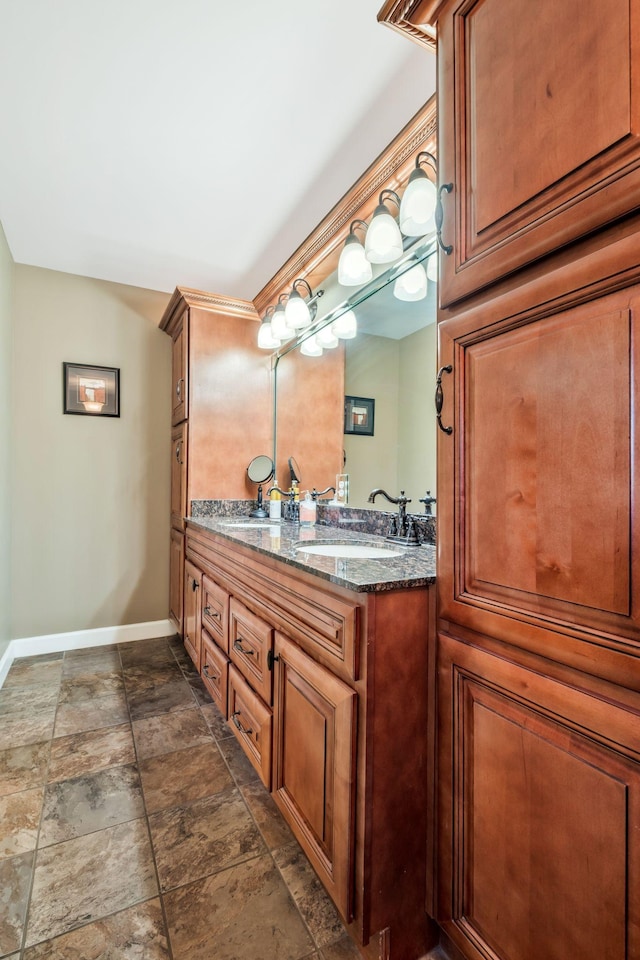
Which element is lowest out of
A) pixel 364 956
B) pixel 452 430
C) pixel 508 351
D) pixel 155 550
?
pixel 364 956

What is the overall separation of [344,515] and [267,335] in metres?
1.27

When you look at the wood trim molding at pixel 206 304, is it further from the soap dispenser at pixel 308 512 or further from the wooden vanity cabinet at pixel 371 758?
the wooden vanity cabinet at pixel 371 758

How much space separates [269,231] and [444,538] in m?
2.05

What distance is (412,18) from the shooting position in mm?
→ 1016

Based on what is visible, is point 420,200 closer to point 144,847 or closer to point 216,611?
point 216,611

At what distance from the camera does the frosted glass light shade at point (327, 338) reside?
2432mm

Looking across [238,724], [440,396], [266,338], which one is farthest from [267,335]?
[238,724]

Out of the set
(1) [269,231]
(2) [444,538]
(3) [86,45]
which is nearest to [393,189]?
(1) [269,231]

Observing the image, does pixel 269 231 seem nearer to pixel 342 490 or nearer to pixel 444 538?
pixel 342 490

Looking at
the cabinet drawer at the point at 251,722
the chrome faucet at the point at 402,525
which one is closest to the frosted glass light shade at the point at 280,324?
the chrome faucet at the point at 402,525

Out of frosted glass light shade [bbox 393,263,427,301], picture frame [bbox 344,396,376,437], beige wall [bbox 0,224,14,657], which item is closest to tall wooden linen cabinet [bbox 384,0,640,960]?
frosted glass light shade [bbox 393,263,427,301]

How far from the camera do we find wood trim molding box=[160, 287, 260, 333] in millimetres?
2760

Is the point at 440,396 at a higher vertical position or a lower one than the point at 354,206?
lower

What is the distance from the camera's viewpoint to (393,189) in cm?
182
